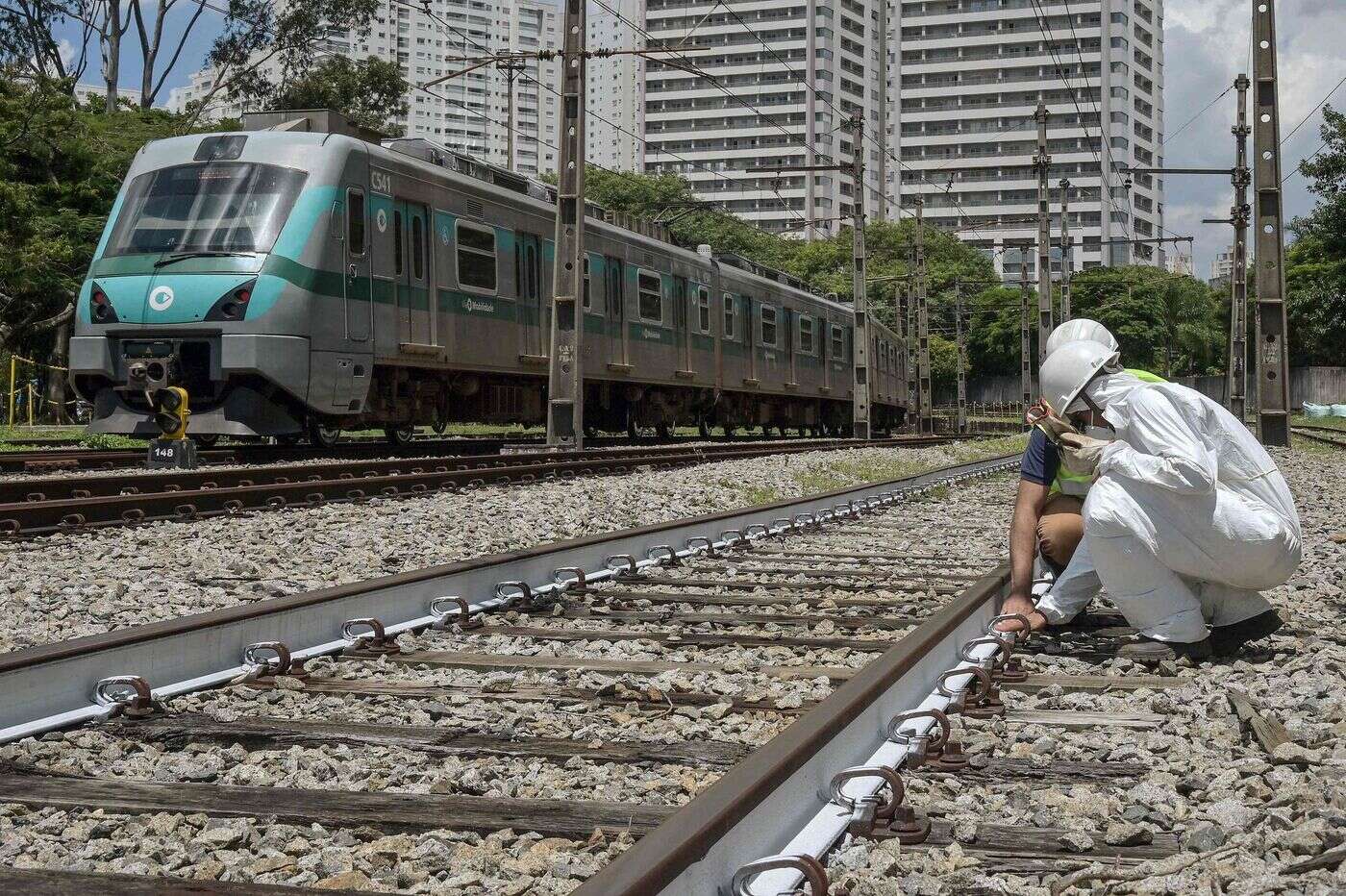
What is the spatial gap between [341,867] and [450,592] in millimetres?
3056

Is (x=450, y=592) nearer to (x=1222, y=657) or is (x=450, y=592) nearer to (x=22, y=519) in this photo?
(x=1222, y=657)

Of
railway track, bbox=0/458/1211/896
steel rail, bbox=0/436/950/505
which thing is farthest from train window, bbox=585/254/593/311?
railway track, bbox=0/458/1211/896

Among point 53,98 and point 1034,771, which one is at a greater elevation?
point 53,98

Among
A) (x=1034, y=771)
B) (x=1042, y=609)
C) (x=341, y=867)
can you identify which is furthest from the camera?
(x=1042, y=609)

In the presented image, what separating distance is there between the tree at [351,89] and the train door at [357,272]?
28529 millimetres

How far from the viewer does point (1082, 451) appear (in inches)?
182

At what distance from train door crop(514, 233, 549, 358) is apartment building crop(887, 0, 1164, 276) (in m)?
108

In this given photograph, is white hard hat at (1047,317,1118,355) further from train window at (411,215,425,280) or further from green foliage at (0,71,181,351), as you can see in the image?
green foliage at (0,71,181,351)

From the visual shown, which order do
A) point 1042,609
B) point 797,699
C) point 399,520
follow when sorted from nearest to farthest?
point 797,699
point 1042,609
point 399,520

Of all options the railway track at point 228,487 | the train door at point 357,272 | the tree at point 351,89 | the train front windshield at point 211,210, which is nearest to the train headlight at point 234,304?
A: the train front windshield at point 211,210

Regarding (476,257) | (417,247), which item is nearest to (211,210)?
(417,247)

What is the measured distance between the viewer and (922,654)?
390 cm

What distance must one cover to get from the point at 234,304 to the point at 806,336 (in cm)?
1931

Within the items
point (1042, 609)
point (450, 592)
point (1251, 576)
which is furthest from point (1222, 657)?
point (450, 592)
